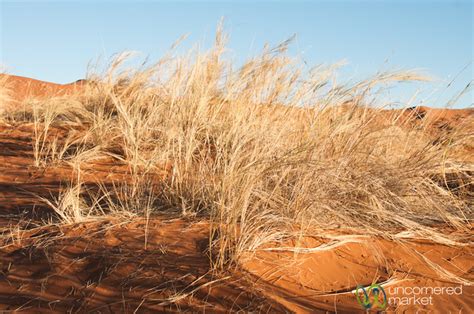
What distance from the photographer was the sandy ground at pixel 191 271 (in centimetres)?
235

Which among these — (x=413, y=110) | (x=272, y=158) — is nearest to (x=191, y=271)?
(x=272, y=158)

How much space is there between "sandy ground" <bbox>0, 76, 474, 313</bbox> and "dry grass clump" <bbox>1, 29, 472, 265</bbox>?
0.13 metres

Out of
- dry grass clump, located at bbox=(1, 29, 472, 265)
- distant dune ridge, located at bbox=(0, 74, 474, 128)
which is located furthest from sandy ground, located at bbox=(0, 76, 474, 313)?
distant dune ridge, located at bbox=(0, 74, 474, 128)

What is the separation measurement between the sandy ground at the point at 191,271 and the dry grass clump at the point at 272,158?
129 mm

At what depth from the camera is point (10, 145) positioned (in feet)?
17.1

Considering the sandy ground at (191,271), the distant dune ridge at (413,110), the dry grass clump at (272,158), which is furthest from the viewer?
the distant dune ridge at (413,110)

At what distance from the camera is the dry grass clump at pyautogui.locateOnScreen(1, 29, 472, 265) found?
9.59 ft

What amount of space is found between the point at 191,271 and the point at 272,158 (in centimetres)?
102

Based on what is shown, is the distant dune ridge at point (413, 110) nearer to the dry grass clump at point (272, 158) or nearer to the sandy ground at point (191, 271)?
the dry grass clump at point (272, 158)

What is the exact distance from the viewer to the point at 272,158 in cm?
324

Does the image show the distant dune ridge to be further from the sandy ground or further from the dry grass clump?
the sandy ground

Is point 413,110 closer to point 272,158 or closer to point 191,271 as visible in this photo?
point 272,158

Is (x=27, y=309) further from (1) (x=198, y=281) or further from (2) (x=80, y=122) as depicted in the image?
(2) (x=80, y=122)

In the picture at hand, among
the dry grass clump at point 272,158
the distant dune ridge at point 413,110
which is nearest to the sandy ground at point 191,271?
the dry grass clump at point 272,158
